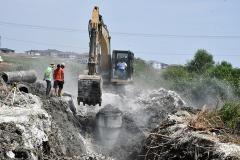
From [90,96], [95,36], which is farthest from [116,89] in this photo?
[90,96]

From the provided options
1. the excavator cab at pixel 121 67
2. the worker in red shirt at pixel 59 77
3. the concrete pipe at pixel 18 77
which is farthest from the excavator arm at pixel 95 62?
the concrete pipe at pixel 18 77

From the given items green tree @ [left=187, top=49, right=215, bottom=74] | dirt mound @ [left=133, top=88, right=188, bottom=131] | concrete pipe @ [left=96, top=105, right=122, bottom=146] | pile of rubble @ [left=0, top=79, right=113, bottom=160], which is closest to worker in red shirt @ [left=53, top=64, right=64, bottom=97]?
pile of rubble @ [left=0, top=79, right=113, bottom=160]

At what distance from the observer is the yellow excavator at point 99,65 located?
17078mm

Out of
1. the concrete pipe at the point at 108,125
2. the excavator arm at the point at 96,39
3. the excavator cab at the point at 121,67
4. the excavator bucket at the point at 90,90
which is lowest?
the concrete pipe at the point at 108,125

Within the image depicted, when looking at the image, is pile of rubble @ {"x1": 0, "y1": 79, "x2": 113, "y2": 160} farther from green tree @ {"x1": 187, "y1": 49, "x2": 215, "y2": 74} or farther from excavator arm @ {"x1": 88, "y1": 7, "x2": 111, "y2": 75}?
green tree @ {"x1": 187, "y1": 49, "x2": 215, "y2": 74}

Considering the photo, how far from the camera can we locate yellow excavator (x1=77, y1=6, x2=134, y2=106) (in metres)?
17.1

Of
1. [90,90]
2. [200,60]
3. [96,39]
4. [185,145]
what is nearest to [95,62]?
[96,39]

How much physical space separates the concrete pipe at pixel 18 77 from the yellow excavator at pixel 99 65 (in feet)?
11.0

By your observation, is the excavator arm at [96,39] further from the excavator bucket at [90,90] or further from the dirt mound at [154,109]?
the dirt mound at [154,109]

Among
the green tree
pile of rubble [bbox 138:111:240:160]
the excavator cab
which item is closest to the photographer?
pile of rubble [bbox 138:111:240:160]

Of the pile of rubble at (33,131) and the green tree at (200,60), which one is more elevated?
the green tree at (200,60)

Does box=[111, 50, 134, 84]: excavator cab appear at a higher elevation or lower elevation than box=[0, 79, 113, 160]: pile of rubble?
higher

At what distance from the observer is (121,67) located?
82.8 feet

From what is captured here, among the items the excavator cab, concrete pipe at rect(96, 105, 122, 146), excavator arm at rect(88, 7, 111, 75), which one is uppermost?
excavator arm at rect(88, 7, 111, 75)
